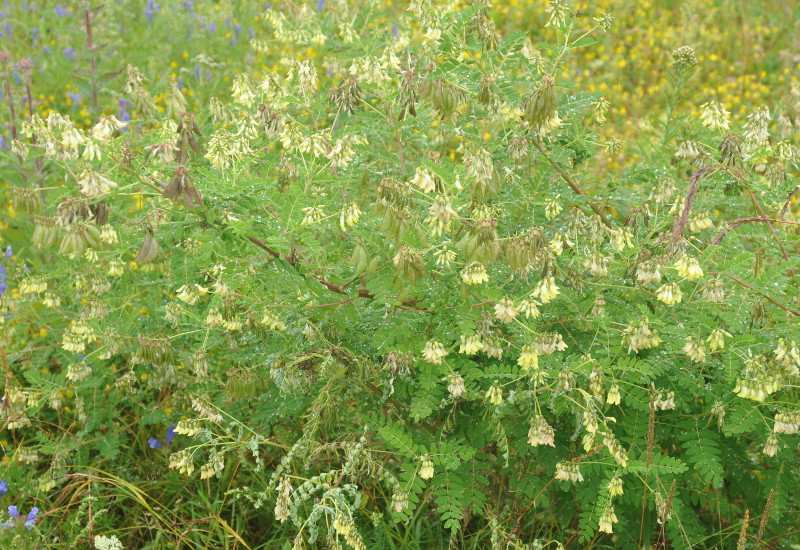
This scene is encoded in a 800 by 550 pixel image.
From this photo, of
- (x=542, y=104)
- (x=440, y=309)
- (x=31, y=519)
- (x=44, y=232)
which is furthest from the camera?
(x=31, y=519)

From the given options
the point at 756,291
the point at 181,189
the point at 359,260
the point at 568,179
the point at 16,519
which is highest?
the point at 181,189

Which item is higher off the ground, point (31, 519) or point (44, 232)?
point (44, 232)

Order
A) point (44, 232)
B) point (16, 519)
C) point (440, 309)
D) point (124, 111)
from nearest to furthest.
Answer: point (44, 232) → point (440, 309) → point (16, 519) → point (124, 111)

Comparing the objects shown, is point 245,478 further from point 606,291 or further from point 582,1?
point 582,1

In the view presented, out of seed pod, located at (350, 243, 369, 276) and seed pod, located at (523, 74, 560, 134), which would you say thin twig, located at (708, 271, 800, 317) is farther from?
seed pod, located at (350, 243, 369, 276)

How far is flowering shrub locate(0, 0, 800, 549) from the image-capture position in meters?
2.45

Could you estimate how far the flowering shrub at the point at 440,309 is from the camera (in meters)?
2.45

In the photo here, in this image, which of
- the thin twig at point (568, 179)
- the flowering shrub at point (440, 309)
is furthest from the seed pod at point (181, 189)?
the thin twig at point (568, 179)

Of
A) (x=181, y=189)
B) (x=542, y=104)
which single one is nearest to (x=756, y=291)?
(x=542, y=104)

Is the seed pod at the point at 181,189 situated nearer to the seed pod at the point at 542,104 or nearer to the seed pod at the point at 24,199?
the seed pod at the point at 24,199

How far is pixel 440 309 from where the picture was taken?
105 inches

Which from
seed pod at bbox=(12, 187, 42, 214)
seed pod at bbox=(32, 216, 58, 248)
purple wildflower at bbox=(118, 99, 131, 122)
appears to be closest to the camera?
seed pod at bbox=(32, 216, 58, 248)

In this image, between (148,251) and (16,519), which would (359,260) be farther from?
(16,519)

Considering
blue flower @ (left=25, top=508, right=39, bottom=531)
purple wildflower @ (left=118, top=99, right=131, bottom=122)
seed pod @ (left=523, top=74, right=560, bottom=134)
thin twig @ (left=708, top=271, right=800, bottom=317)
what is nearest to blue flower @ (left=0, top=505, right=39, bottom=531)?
blue flower @ (left=25, top=508, right=39, bottom=531)
